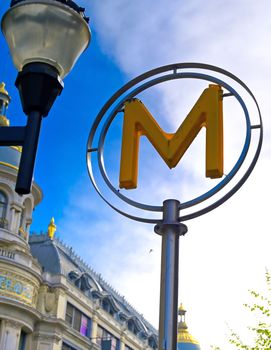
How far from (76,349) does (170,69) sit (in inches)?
1492

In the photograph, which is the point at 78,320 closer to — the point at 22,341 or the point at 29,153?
the point at 22,341

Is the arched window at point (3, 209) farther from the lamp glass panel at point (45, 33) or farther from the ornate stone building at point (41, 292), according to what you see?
the lamp glass panel at point (45, 33)

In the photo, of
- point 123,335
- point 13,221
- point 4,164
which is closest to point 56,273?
point 13,221

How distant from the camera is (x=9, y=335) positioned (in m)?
36.7

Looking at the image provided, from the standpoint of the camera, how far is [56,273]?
140ft

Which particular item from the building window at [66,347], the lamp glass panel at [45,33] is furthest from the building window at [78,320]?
the lamp glass panel at [45,33]

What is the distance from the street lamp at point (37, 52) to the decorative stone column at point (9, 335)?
32.4m

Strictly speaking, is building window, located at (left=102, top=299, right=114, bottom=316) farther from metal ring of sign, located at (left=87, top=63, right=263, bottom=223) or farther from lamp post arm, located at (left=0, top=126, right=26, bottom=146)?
lamp post arm, located at (left=0, top=126, right=26, bottom=146)

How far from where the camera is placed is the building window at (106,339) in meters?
47.0

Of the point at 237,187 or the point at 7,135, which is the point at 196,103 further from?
the point at 7,135

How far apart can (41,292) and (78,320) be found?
436 centimetres

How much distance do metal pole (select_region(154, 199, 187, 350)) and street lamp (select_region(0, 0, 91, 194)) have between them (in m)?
1.54

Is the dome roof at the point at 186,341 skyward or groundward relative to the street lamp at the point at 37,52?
skyward

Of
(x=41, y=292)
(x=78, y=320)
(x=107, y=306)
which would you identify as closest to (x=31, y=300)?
(x=41, y=292)
